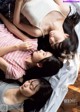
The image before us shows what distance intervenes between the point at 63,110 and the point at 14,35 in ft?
1.61

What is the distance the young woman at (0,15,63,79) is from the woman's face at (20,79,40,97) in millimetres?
50

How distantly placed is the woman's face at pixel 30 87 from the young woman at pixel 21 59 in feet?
0.17

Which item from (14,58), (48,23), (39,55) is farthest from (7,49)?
(48,23)

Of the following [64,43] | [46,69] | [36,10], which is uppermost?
[36,10]

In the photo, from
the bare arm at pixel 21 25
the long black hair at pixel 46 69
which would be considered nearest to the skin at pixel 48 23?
the bare arm at pixel 21 25

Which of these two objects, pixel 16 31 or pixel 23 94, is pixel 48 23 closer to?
pixel 16 31

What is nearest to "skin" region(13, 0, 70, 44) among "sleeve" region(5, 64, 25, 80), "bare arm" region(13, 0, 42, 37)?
"bare arm" region(13, 0, 42, 37)

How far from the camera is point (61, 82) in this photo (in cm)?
126

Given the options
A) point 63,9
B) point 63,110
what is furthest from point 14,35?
point 63,110

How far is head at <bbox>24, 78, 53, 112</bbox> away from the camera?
1.23 m

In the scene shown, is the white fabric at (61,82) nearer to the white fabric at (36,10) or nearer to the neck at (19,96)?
the neck at (19,96)

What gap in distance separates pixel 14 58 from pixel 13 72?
0.22ft

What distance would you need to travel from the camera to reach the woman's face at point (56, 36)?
4.03ft

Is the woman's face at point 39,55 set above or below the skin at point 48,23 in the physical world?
below
